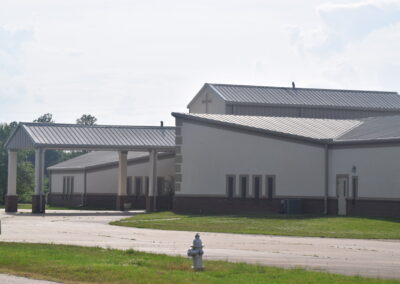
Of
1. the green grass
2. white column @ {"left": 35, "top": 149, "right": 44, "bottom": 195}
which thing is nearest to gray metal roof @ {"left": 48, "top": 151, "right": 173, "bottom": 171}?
white column @ {"left": 35, "top": 149, "right": 44, "bottom": 195}

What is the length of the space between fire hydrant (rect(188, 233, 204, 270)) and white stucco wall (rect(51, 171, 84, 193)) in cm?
6238

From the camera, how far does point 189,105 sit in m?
76.8

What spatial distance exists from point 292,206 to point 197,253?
33833 mm

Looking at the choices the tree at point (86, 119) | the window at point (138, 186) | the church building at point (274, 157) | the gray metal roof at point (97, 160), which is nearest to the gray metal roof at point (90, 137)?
the church building at point (274, 157)

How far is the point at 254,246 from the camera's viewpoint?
31188 mm

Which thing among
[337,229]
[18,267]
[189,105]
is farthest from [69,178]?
[18,267]

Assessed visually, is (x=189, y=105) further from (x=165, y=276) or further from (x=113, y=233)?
(x=165, y=276)

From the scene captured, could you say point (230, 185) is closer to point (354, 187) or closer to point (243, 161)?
point (243, 161)

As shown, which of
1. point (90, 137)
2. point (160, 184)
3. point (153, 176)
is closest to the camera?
point (90, 137)

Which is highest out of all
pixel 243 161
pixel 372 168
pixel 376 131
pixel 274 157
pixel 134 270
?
pixel 376 131

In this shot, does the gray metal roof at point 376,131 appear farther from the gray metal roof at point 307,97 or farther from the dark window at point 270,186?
the gray metal roof at point 307,97

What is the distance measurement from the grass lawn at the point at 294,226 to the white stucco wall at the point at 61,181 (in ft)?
116

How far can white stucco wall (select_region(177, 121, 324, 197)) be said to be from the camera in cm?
5491

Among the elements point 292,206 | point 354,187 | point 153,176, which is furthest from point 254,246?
point 153,176
